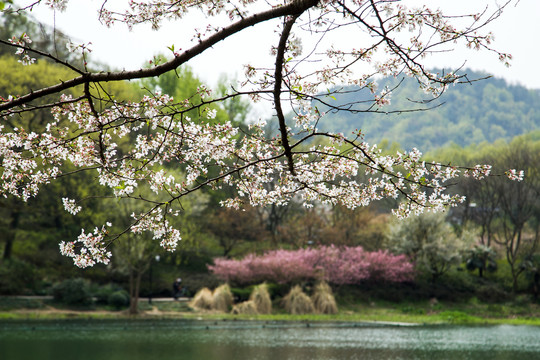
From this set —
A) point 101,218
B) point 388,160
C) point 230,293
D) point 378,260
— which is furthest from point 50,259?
point 388,160

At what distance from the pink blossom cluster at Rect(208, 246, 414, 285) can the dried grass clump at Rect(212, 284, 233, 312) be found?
5.98ft

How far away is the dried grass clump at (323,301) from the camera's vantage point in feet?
67.7

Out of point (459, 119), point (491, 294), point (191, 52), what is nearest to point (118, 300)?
point (491, 294)

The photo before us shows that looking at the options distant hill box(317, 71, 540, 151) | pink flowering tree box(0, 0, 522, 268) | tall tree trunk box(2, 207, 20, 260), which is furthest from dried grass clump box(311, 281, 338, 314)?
distant hill box(317, 71, 540, 151)

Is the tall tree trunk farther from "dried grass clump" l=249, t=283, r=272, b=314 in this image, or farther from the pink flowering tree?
the pink flowering tree

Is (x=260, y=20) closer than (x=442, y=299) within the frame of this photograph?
Yes

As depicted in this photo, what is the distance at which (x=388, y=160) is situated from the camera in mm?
4277

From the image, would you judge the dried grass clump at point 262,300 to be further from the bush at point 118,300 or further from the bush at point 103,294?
the bush at point 103,294

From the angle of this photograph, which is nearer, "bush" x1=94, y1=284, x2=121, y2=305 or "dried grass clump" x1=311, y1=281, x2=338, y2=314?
"bush" x1=94, y1=284, x2=121, y2=305

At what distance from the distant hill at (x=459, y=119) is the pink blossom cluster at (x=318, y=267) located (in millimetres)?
94300

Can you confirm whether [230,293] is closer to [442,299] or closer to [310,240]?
[310,240]

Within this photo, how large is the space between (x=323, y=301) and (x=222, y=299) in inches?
163

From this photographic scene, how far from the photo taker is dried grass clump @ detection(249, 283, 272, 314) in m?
19.9

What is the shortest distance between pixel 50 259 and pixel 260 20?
21532mm
